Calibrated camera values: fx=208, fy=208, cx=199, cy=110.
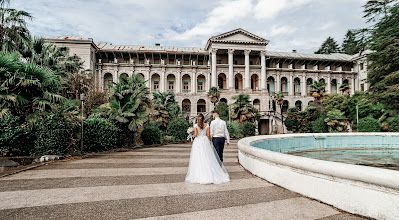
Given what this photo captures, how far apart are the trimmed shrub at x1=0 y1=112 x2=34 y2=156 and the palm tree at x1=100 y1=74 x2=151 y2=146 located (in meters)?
4.24

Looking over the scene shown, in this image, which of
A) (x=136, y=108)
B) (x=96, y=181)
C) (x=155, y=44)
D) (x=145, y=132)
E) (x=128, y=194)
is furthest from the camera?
(x=155, y=44)

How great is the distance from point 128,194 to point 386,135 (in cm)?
1374

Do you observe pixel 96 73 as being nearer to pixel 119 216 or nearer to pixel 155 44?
pixel 155 44

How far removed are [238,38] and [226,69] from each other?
6577mm

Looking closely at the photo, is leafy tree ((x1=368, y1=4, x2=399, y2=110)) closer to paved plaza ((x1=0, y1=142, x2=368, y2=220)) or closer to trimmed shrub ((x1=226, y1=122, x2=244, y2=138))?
trimmed shrub ((x1=226, y1=122, x2=244, y2=138))

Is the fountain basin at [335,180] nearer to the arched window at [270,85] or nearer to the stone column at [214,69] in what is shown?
the stone column at [214,69]

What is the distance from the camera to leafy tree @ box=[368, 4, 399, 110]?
20.4 meters

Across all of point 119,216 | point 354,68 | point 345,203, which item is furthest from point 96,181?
point 354,68

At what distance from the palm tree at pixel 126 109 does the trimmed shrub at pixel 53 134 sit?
3192mm

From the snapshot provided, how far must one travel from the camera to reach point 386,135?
1136 cm

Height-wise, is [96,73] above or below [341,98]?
above

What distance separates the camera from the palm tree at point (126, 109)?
466 inches

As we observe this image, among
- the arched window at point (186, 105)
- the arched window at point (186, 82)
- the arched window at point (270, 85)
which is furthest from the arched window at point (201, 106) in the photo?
the arched window at point (270, 85)

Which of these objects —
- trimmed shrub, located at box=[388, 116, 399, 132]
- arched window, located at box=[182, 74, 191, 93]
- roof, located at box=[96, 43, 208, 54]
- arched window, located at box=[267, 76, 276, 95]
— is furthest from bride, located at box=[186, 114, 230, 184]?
arched window, located at box=[267, 76, 276, 95]
